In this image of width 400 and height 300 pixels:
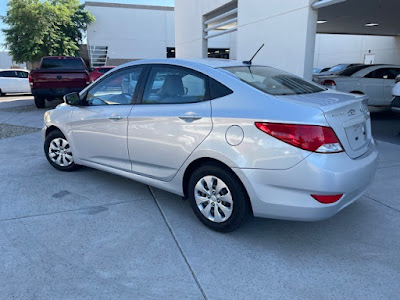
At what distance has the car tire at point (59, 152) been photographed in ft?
15.8

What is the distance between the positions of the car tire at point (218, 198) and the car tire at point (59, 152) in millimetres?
2345

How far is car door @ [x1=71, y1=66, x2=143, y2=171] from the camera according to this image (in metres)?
3.87

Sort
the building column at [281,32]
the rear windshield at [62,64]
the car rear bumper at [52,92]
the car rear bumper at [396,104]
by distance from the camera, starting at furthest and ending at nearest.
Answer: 1. the rear windshield at [62,64]
2. the car rear bumper at [52,92]
3. the building column at [281,32]
4. the car rear bumper at [396,104]

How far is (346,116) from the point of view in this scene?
2840mm

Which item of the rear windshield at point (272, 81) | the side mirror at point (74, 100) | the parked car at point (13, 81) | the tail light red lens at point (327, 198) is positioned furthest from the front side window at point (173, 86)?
the parked car at point (13, 81)

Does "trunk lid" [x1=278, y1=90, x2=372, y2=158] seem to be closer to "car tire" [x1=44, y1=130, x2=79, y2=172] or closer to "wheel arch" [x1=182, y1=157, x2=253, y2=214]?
"wheel arch" [x1=182, y1=157, x2=253, y2=214]

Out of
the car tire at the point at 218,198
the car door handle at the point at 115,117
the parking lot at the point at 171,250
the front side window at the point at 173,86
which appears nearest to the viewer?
the parking lot at the point at 171,250

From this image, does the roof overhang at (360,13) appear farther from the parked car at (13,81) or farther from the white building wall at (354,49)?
the parked car at (13,81)

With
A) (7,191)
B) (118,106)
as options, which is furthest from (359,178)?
(7,191)

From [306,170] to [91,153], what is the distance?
2.87 meters

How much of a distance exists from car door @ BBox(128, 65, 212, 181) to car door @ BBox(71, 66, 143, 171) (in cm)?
18

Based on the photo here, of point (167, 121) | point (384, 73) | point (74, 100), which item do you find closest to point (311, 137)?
point (167, 121)

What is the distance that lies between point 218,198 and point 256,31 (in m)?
7.21

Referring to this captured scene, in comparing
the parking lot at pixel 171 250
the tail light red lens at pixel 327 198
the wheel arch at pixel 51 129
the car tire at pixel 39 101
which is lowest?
the parking lot at pixel 171 250
